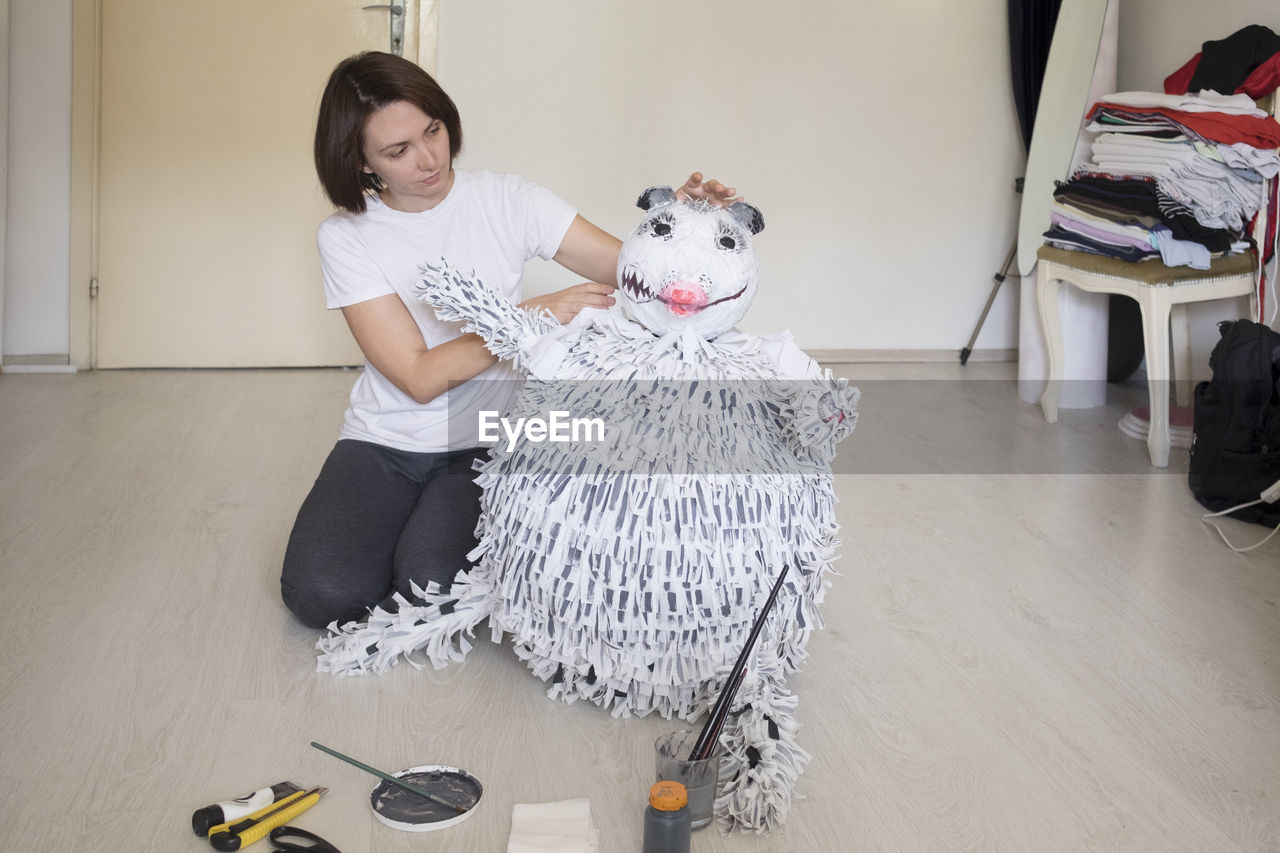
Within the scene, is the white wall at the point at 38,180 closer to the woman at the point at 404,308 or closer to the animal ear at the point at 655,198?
the woman at the point at 404,308

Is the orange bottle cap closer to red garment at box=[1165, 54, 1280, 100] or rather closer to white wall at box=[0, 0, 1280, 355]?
red garment at box=[1165, 54, 1280, 100]

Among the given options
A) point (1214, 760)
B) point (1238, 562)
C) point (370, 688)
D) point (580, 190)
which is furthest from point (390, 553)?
point (580, 190)

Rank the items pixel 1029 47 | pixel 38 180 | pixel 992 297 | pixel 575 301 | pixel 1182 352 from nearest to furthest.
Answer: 1. pixel 575 301
2. pixel 1182 352
3. pixel 38 180
4. pixel 1029 47
5. pixel 992 297

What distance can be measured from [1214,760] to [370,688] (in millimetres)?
1137

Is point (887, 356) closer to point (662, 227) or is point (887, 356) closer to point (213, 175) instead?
point (213, 175)

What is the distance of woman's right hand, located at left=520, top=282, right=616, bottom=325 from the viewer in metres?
1.60

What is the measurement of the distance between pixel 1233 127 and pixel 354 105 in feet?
6.73

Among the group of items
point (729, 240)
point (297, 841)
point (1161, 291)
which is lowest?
point (297, 841)

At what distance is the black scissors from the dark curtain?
10.5 ft

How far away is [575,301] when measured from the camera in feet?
5.29

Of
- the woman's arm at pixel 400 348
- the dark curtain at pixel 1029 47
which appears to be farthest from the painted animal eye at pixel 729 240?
the dark curtain at pixel 1029 47

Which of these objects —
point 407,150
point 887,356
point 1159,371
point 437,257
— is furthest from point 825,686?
point 887,356

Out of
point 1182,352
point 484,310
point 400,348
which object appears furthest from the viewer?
point 1182,352

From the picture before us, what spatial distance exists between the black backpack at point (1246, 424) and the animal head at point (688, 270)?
1.45 m
